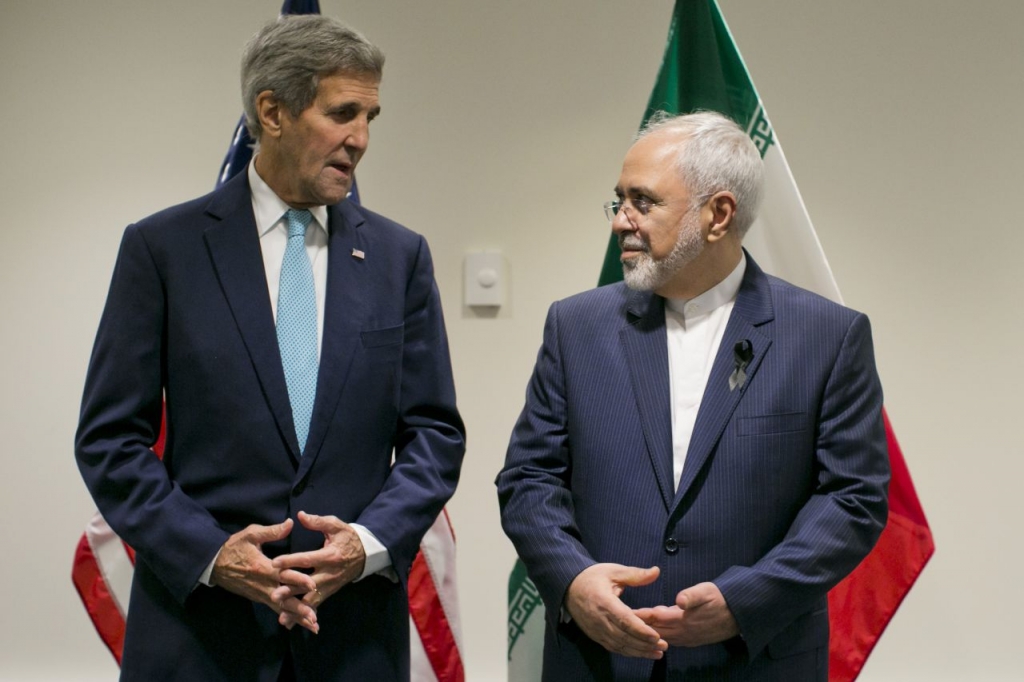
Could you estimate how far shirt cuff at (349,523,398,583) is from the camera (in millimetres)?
2037

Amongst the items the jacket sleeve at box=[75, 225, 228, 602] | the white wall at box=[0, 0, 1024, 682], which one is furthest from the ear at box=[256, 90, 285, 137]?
the white wall at box=[0, 0, 1024, 682]

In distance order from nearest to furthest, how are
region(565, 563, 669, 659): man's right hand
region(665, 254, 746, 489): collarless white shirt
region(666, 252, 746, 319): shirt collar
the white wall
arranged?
1. region(565, 563, 669, 659): man's right hand
2. region(665, 254, 746, 489): collarless white shirt
3. region(666, 252, 746, 319): shirt collar
4. the white wall

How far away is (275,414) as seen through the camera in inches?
81.2

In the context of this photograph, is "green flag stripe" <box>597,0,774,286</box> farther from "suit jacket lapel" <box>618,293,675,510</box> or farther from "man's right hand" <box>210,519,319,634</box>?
→ "man's right hand" <box>210,519,319,634</box>

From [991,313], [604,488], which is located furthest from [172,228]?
[991,313]

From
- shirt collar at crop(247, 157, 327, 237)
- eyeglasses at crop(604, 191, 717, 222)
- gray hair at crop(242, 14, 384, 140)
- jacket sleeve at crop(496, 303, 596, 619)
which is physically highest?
gray hair at crop(242, 14, 384, 140)

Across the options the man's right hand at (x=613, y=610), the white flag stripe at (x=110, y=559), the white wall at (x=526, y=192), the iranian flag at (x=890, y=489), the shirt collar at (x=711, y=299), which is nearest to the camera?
the man's right hand at (x=613, y=610)

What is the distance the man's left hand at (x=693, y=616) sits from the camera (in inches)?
76.0

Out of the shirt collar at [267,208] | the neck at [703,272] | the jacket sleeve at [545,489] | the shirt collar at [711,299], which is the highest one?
the shirt collar at [267,208]

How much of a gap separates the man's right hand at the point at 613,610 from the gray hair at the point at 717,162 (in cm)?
71

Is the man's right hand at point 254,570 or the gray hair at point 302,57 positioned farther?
the gray hair at point 302,57

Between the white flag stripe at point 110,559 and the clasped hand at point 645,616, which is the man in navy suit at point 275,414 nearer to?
the clasped hand at point 645,616

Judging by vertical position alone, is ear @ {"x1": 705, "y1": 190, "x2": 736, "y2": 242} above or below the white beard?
above

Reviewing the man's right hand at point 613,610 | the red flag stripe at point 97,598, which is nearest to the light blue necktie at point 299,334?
the man's right hand at point 613,610
